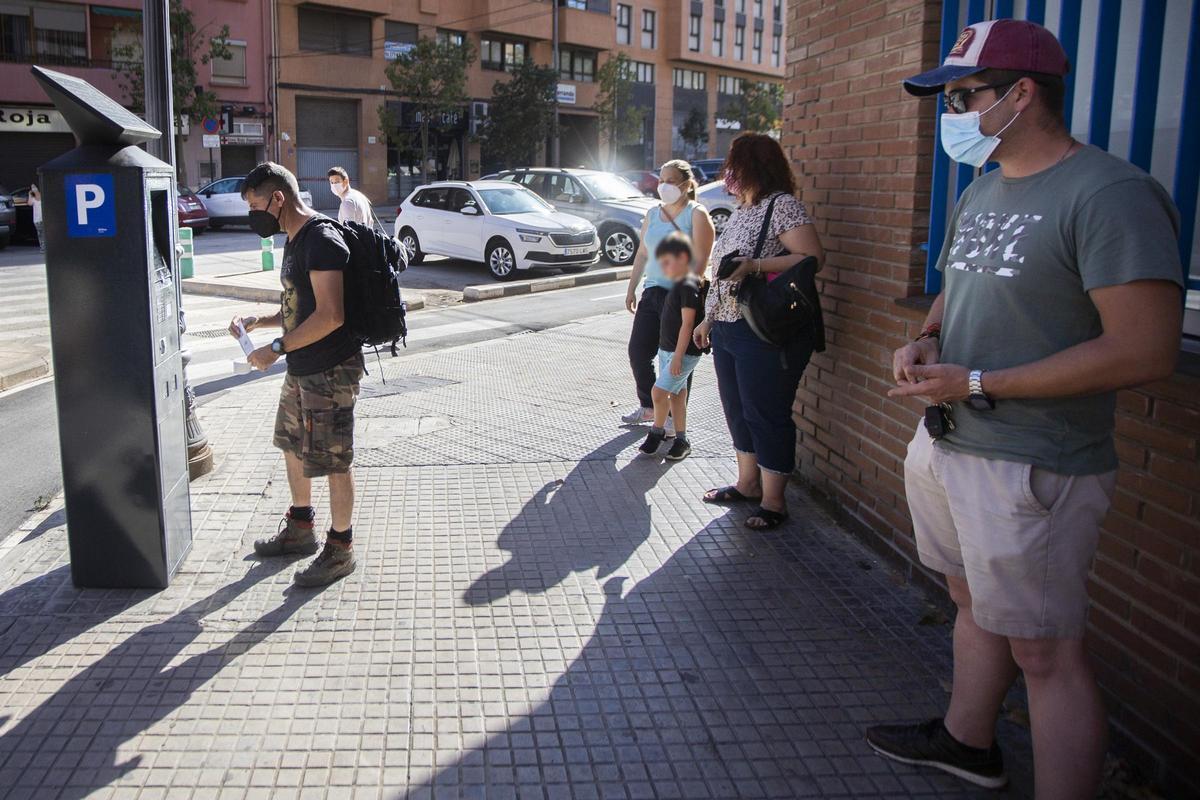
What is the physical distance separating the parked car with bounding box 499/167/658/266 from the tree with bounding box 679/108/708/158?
3836 cm

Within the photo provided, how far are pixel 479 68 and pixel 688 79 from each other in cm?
1612

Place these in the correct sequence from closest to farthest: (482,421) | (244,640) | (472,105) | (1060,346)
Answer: (1060,346)
(244,640)
(482,421)
(472,105)

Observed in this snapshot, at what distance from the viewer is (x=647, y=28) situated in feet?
178

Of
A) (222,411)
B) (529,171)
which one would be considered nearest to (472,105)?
(529,171)

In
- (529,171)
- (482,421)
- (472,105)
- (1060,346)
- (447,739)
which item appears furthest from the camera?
(472,105)

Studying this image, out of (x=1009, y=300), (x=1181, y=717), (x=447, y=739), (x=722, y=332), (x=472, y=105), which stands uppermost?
(x=472, y=105)

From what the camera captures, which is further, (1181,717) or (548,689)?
(548,689)

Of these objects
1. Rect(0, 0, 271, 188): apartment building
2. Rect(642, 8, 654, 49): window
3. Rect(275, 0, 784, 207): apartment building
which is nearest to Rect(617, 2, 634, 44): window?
Rect(275, 0, 784, 207): apartment building

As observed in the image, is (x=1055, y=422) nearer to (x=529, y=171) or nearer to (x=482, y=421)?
(x=482, y=421)

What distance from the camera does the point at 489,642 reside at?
390cm

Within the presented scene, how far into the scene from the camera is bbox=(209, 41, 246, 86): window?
38.4 meters

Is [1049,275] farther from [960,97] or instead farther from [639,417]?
[639,417]

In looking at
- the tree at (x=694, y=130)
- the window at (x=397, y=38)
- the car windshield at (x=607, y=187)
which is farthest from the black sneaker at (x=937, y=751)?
the tree at (x=694, y=130)

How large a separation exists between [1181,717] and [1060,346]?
1.22m
